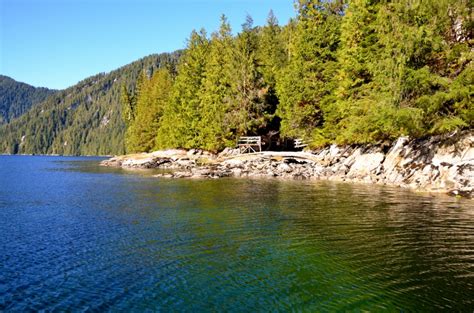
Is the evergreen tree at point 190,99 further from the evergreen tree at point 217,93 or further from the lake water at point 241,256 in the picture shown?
the lake water at point 241,256

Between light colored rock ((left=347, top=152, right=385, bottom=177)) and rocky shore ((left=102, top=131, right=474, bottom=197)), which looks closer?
rocky shore ((left=102, top=131, right=474, bottom=197))

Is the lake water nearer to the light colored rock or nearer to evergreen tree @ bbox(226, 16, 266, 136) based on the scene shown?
the light colored rock

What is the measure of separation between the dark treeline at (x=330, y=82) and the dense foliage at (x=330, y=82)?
0.12 metres

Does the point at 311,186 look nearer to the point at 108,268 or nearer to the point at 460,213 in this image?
the point at 460,213

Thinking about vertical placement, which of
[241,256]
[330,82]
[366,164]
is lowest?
[241,256]

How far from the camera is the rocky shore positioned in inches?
1133

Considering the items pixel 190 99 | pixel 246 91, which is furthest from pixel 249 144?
pixel 190 99

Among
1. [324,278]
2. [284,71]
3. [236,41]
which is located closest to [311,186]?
[324,278]

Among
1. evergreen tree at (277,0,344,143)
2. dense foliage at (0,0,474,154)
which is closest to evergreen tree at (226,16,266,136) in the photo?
dense foliage at (0,0,474,154)

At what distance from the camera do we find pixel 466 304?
9.05m

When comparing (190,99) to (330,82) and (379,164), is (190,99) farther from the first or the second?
(379,164)

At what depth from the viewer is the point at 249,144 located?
5809cm

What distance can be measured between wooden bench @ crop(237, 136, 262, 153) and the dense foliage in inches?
74.0

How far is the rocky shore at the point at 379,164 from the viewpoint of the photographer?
1133 inches
